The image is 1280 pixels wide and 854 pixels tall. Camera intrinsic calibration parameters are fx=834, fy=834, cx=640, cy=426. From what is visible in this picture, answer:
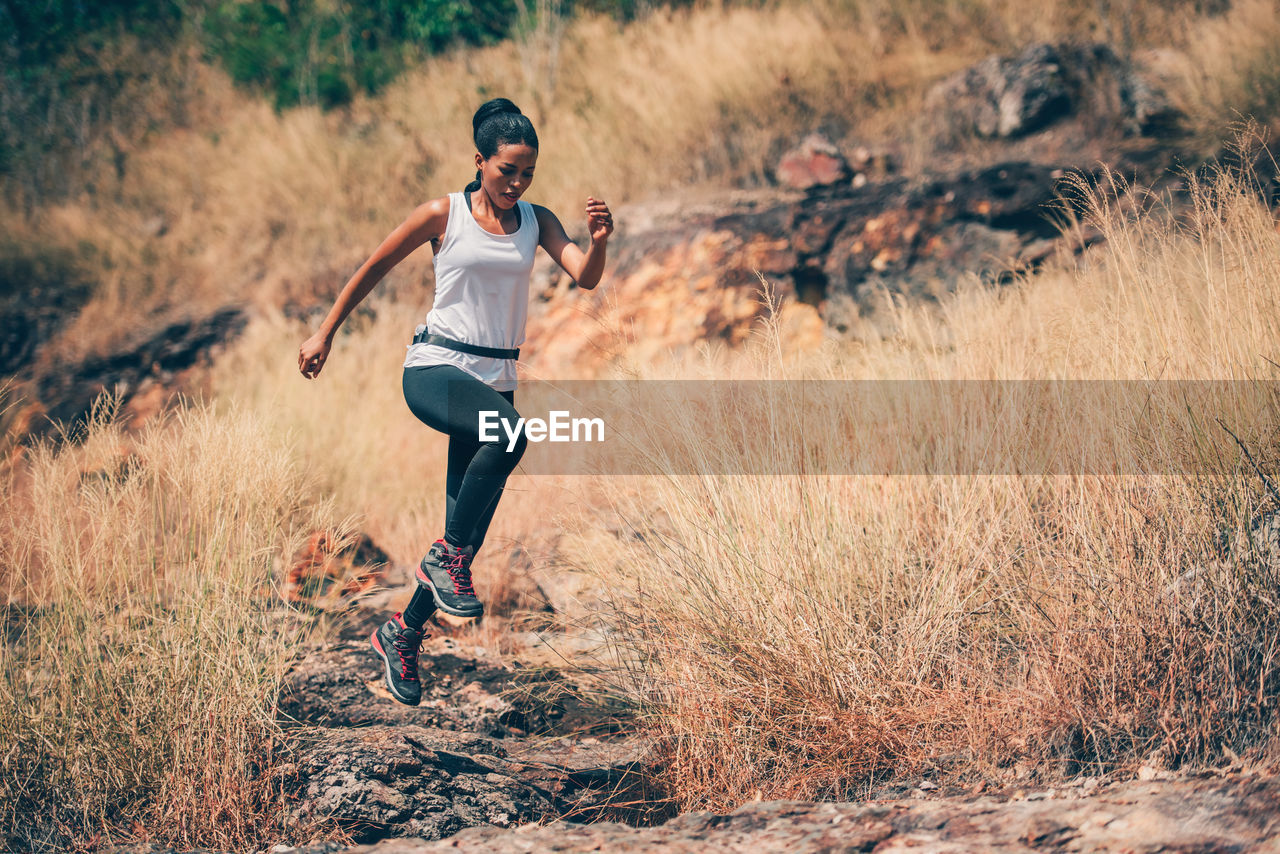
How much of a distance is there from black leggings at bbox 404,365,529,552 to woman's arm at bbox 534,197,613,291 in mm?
525

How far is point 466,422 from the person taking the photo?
2.85 meters

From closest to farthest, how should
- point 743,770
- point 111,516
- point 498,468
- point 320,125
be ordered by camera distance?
Result: point 743,770
point 498,468
point 111,516
point 320,125

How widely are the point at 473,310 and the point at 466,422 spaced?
1.29ft

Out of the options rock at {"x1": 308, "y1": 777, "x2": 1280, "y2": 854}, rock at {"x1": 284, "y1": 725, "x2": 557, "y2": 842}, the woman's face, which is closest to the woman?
the woman's face

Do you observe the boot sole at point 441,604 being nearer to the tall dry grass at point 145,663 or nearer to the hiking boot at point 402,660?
the hiking boot at point 402,660

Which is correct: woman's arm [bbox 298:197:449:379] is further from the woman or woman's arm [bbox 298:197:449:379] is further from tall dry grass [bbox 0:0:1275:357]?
tall dry grass [bbox 0:0:1275:357]

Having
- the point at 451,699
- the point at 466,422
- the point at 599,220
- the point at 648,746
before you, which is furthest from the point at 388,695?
the point at 599,220

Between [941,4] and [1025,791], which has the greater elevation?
[941,4]

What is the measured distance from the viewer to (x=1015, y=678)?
262cm

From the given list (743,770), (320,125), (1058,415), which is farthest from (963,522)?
(320,125)

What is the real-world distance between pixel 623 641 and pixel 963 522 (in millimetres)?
1305

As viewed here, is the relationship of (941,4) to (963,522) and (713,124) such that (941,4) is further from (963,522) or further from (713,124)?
(963,522)

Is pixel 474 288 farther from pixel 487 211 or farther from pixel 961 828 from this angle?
pixel 961 828

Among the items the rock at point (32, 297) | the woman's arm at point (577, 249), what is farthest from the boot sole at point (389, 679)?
the rock at point (32, 297)
